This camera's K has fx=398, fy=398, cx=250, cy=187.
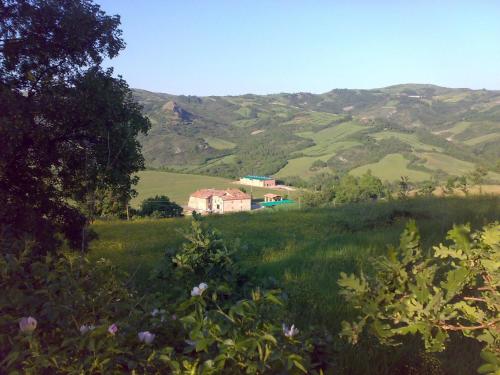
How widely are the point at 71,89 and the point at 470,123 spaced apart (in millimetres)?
168855

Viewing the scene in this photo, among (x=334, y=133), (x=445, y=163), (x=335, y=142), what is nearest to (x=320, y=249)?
(x=445, y=163)

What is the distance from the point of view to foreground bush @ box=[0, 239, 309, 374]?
5.41 feet

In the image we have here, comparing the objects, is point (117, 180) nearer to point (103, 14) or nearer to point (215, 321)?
point (103, 14)

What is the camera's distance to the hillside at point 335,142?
100438 millimetres

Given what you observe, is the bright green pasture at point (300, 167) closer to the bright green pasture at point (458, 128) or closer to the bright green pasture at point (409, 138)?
the bright green pasture at point (409, 138)

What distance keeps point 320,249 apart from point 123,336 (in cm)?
653

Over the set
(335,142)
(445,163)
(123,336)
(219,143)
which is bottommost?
(445,163)

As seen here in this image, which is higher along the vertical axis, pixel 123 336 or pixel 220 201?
pixel 123 336

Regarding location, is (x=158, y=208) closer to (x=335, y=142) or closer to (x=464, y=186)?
(x=464, y=186)

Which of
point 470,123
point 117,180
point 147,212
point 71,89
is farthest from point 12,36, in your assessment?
point 470,123

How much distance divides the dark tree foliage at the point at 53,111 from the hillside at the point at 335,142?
77265mm

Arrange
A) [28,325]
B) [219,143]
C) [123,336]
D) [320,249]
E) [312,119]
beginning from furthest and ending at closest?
[312,119] < [219,143] < [320,249] < [123,336] < [28,325]

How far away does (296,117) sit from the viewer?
195625 millimetres

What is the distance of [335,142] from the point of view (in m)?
136
